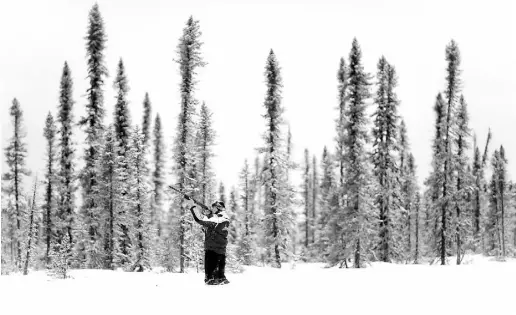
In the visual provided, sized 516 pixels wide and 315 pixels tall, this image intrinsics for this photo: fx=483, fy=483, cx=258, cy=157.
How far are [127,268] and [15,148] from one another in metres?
16.0

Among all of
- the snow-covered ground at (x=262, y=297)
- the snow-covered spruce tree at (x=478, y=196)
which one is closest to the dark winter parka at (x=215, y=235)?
the snow-covered ground at (x=262, y=297)

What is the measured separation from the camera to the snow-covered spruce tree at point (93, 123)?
31859 millimetres

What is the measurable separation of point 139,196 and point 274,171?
1020 cm

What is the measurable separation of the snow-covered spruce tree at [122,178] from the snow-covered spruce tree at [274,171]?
10045mm

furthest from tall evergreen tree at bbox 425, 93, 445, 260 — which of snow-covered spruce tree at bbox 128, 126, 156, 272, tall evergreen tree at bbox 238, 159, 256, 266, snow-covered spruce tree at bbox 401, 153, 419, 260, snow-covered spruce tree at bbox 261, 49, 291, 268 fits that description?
snow-covered spruce tree at bbox 128, 126, 156, 272

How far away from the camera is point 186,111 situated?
29.4m

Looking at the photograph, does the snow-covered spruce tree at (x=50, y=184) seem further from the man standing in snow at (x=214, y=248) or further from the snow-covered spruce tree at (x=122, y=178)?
the man standing in snow at (x=214, y=248)

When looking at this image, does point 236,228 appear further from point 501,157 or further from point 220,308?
point 220,308

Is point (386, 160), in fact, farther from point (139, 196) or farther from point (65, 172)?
point (65, 172)

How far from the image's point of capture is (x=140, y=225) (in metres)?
35.0

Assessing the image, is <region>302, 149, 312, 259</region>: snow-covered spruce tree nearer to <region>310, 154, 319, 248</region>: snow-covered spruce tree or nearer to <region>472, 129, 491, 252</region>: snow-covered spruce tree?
<region>310, 154, 319, 248</region>: snow-covered spruce tree

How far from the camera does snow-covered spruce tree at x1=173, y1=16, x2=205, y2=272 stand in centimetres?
2909

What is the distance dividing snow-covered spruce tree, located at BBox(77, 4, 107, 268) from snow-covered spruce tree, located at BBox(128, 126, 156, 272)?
8.37 feet

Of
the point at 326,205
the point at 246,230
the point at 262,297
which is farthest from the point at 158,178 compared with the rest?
the point at 262,297
